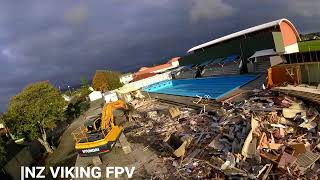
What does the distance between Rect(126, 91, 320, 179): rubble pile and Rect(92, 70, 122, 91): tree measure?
Answer: 2536 inches

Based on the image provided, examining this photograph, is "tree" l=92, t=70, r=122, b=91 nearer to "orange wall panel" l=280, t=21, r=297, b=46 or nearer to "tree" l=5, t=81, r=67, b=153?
"tree" l=5, t=81, r=67, b=153

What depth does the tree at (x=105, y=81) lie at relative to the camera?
8656 centimetres

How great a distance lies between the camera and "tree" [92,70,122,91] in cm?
8656

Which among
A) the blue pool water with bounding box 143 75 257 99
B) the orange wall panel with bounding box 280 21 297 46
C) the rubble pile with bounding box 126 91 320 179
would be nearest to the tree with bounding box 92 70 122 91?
the blue pool water with bounding box 143 75 257 99

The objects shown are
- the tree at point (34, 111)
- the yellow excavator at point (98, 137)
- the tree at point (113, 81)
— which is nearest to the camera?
the yellow excavator at point (98, 137)

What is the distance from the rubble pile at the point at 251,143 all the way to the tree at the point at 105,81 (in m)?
64.4

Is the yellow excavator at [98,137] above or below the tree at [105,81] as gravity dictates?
above

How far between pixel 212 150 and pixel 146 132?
10.6 meters

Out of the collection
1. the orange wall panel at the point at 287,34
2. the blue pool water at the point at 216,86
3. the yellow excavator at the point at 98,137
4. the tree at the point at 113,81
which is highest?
the orange wall panel at the point at 287,34

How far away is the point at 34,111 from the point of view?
35406mm

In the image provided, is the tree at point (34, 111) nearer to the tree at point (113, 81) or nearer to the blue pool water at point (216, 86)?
the blue pool water at point (216, 86)

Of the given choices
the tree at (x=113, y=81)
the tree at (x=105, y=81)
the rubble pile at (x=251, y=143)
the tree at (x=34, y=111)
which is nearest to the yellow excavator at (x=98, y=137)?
the rubble pile at (x=251, y=143)

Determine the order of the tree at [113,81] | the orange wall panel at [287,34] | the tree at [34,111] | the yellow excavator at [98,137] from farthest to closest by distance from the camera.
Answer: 1. the tree at [113,81]
2. the orange wall panel at [287,34]
3. the tree at [34,111]
4. the yellow excavator at [98,137]

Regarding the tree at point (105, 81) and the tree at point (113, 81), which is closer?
the tree at point (113, 81)
